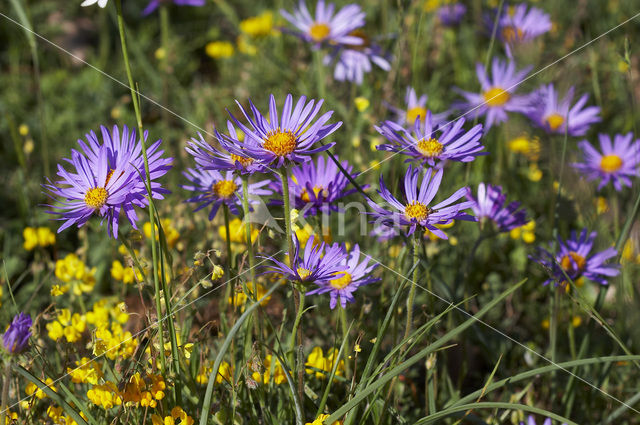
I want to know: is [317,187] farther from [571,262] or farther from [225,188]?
[571,262]

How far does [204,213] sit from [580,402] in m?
1.55

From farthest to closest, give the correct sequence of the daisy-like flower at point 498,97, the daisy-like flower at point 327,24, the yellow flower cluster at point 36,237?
1. the daisy-like flower at point 327,24
2. the daisy-like flower at point 498,97
3. the yellow flower cluster at point 36,237

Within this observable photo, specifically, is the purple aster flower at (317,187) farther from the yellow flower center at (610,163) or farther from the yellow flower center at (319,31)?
the yellow flower center at (319,31)

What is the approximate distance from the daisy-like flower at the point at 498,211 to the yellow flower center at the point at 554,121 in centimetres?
82

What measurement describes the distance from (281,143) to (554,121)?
5.61ft

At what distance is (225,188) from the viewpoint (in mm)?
1694

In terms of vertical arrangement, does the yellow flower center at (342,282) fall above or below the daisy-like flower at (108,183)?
below

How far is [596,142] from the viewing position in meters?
3.04

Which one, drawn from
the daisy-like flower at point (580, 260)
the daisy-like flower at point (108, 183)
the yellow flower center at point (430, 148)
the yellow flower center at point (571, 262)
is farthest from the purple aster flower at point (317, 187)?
the yellow flower center at point (571, 262)

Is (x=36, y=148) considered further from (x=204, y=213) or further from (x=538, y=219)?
(x=538, y=219)

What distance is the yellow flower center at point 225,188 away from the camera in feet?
5.55

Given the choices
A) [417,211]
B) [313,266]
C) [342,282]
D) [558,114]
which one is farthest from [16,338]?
[558,114]

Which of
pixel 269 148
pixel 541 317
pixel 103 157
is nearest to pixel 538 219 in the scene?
pixel 541 317

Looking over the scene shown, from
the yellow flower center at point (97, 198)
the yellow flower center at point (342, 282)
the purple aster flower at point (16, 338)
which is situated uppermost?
the yellow flower center at point (97, 198)
